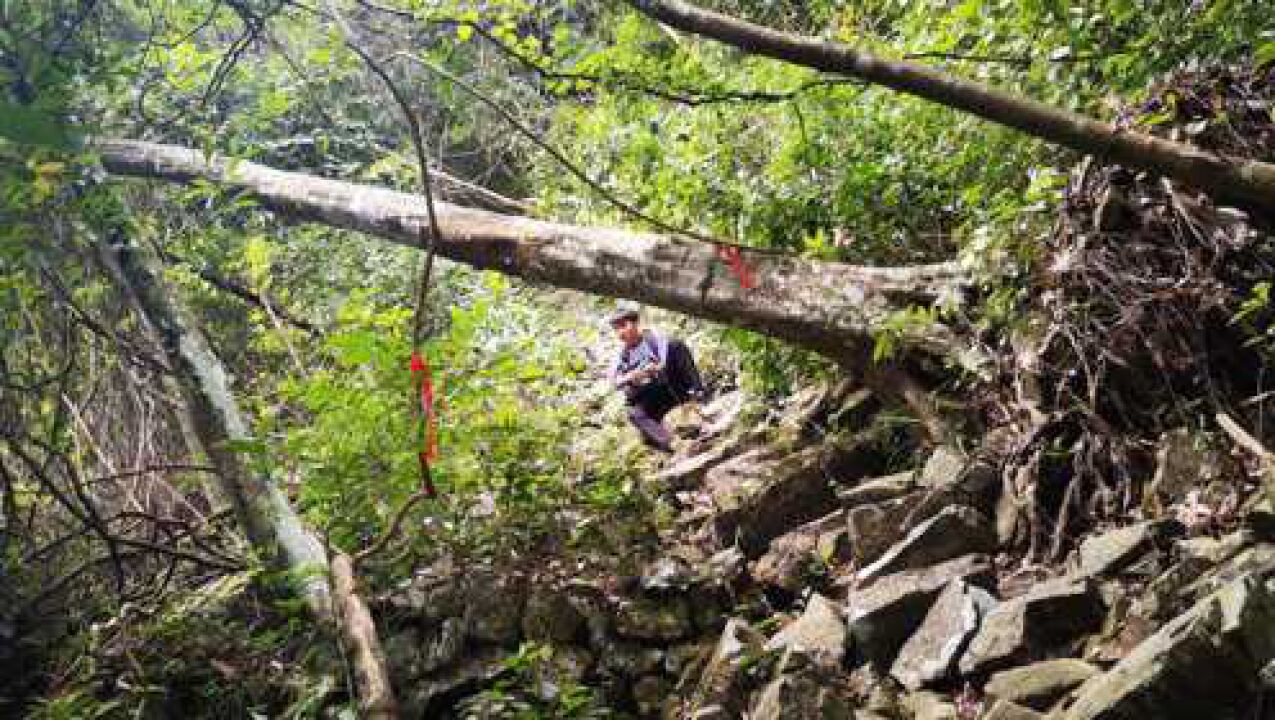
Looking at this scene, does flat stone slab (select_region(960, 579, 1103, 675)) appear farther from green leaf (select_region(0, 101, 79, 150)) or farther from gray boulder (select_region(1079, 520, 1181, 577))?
green leaf (select_region(0, 101, 79, 150))

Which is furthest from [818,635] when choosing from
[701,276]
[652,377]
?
[652,377]

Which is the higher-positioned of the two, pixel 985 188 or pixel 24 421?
pixel 985 188

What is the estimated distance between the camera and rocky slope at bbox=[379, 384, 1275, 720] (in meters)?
3.10

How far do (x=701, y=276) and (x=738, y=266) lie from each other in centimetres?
23

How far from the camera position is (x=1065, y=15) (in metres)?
5.26

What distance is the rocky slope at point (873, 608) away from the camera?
10.2ft

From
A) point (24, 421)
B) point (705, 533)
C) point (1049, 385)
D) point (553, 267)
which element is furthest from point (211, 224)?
point (1049, 385)

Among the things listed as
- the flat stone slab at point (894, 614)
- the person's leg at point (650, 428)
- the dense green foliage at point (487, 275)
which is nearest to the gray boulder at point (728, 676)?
the flat stone slab at point (894, 614)

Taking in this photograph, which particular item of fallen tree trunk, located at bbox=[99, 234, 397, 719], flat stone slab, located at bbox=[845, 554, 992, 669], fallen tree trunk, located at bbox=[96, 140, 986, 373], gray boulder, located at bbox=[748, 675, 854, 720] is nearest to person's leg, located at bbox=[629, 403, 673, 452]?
fallen tree trunk, located at bbox=[96, 140, 986, 373]

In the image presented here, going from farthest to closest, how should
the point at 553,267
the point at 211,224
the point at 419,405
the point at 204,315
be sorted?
the point at 204,315, the point at 211,224, the point at 553,267, the point at 419,405

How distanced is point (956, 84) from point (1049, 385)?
5.49ft

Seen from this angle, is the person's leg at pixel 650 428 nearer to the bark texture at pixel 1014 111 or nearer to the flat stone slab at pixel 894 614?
the flat stone slab at pixel 894 614

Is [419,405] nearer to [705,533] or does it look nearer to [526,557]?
Answer: [526,557]

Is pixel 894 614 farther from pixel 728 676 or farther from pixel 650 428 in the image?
pixel 650 428
